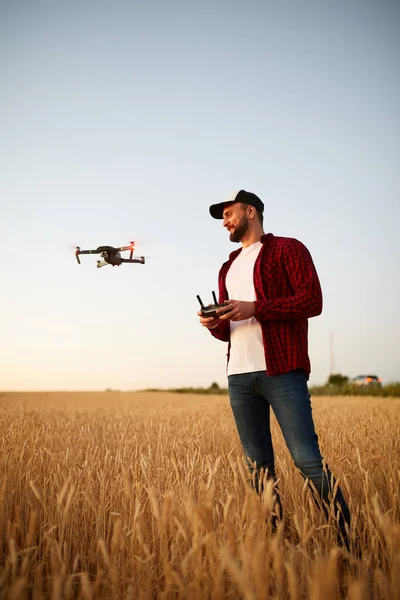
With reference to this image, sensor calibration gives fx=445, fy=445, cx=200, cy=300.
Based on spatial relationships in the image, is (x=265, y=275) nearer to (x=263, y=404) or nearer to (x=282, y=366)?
(x=282, y=366)

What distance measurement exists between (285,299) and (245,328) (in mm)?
383

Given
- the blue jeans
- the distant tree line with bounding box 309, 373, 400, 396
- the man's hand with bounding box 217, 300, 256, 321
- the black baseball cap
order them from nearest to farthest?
the blue jeans
the man's hand with bounding box 217, 300, 256, 321
the black baseball cap
the distant tree line with bounding box 309, 373, 400, 396

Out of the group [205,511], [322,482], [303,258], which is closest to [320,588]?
[205,511]

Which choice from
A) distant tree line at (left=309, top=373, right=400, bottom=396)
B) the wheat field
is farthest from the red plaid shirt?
distant tree line at (left=309, top=373, right=400, bottom=396)

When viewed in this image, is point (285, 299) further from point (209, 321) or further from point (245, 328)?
point (209, 321)

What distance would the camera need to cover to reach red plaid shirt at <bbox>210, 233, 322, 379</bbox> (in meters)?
2.77

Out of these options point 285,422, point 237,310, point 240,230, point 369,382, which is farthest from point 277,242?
point 369,382

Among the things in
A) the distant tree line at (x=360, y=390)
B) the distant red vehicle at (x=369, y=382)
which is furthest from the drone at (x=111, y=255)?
the distant red vehicle at (x=369, y=382)

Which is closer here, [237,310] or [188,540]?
[188,540]

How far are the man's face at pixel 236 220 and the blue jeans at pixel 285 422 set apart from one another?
102 cm

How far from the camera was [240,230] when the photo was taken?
323 centimetres

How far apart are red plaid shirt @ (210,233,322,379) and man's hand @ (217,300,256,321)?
0.16ft

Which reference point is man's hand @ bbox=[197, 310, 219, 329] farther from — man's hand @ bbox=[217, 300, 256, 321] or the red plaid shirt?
the red plaid shirt

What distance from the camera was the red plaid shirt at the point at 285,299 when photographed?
109 inches
